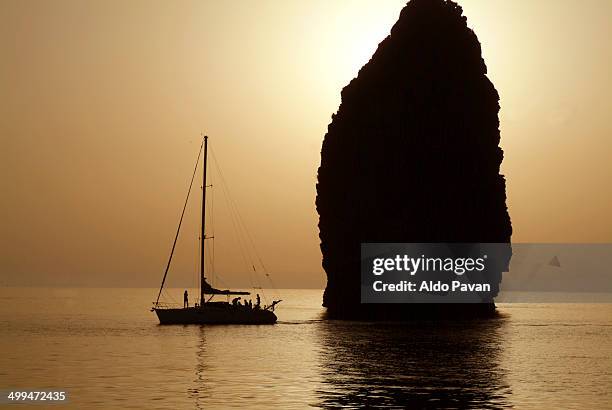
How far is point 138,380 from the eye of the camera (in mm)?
47719

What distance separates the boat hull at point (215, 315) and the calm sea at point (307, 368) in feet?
4.28

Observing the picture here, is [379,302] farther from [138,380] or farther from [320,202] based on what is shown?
[138,380]

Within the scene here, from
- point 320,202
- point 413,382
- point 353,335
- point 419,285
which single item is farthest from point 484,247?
point 413,382

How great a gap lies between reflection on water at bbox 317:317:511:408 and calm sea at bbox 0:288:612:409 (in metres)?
0.09

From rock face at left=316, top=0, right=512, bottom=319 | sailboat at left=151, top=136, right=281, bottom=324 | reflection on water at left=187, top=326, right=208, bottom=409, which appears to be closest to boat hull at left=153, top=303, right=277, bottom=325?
sailboat at left=151, top=136, right=281, bottom=324

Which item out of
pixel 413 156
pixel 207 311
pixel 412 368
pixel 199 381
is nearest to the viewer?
pixel 199 381

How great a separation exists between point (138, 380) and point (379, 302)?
79.7m

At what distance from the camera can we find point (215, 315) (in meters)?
92.2

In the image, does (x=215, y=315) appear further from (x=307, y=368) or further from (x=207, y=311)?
(x=307, y=368)

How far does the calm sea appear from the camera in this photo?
136ft

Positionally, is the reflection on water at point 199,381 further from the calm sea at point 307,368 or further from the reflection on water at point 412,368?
the reflection on water at point 412,368

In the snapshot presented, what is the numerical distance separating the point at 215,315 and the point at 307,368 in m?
38.0

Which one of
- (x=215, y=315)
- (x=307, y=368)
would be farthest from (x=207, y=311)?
(x=307, y=368)

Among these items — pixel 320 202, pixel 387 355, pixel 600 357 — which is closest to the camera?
pixel 387 355
